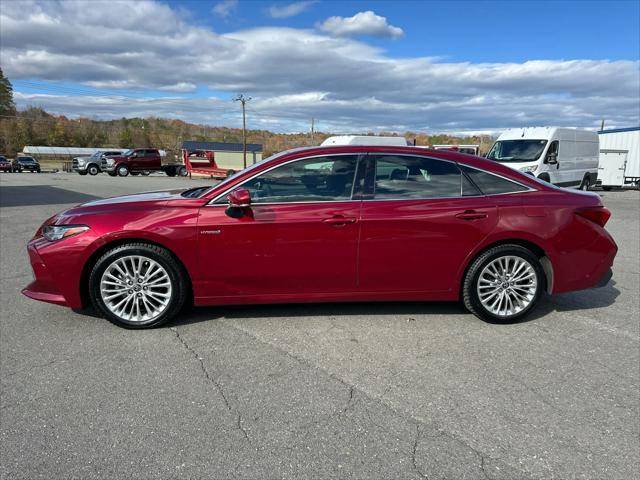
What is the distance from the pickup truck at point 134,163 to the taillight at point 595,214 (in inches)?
1427

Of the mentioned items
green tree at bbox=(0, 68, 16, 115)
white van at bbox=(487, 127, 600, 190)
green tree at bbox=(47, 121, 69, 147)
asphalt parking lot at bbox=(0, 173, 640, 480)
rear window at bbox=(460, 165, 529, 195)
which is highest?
green tree at bbox=(0, 68, 16, 115)

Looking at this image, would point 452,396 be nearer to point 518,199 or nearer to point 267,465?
point 267,465

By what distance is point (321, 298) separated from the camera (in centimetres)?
405

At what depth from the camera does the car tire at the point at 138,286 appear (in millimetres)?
3867

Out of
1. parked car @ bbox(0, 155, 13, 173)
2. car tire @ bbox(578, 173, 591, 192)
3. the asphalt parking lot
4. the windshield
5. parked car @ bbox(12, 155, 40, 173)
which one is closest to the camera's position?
the asphalt parking lot

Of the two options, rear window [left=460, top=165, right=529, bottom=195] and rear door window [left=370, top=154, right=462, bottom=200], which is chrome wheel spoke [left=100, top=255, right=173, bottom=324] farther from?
rear window [left=460, top=165, right=529, bottom=195]

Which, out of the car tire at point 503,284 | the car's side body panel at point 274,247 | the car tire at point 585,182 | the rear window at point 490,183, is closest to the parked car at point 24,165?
the car tire at point 585,182

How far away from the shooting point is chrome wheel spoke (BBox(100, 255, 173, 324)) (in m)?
3.90

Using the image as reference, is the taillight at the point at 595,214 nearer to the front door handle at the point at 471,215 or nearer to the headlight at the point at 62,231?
the front door handle at the point at 471,215

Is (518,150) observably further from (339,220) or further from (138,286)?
(138,286)

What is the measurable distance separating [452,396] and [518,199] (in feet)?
6.81

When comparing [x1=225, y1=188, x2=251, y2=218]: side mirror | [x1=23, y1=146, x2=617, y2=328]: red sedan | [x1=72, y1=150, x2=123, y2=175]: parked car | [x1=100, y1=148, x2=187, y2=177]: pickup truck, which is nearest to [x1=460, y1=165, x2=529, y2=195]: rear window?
[x1=23, y1=146, x2=617, y2=328]: red sedan

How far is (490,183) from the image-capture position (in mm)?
4188

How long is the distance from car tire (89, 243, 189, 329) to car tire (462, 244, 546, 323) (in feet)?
8.56
